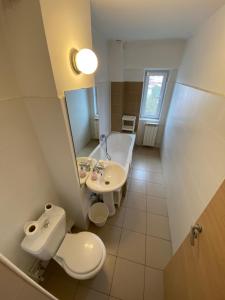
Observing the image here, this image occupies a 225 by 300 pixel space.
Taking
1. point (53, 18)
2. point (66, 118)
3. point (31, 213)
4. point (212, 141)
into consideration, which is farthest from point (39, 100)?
point (212, 141)

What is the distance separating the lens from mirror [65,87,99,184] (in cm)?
138

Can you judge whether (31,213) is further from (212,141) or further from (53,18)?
(212,141)

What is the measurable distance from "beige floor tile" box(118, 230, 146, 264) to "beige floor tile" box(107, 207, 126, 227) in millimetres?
136

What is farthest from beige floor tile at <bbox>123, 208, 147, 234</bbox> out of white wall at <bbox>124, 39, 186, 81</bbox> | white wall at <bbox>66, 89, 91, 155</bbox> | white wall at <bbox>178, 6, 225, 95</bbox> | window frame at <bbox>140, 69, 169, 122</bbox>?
white wall at <bbox>124, 39, 186, 81</bbox>

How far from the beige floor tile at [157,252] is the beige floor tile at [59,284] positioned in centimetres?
79

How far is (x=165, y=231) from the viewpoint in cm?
172

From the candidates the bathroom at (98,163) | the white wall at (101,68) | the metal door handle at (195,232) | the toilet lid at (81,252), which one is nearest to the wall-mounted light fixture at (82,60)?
the bathroom at (98,163)

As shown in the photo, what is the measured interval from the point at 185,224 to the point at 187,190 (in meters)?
0.33

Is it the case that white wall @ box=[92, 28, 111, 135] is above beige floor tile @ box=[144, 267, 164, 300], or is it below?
above

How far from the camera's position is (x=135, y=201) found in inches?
83.1

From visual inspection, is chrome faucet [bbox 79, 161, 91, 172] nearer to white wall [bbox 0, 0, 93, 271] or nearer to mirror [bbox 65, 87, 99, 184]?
Result: mirror [bbox 65, 87, 99, 184]

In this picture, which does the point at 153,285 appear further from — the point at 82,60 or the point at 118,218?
Answer: the point at 82,60

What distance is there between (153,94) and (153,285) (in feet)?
10.5

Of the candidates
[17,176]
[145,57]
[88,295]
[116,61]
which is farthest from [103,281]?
[145,57]
